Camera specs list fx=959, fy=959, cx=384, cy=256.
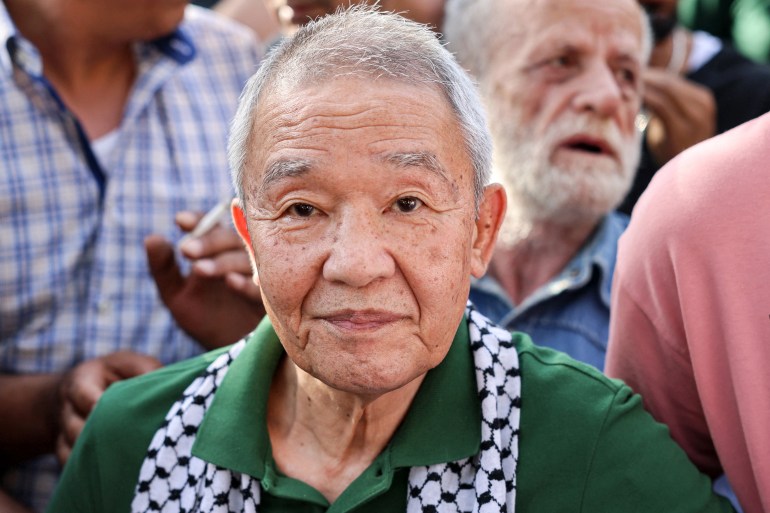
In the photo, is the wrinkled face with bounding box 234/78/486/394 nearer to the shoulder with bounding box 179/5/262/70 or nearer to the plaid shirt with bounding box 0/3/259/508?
the plaid shirt with bounding box 0/3/259/508

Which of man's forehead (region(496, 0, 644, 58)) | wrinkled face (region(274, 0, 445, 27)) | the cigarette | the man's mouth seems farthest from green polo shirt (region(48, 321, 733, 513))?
wrinkled face (region(274, 0, 445, 27))

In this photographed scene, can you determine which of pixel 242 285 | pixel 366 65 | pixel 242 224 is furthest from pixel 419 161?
pixel 242 285

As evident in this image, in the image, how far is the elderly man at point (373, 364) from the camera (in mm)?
1718

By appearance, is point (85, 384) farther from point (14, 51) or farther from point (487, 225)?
point (487, 225)

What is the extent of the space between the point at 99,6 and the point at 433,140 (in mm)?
1746

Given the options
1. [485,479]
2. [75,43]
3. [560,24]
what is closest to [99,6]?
[75,43]

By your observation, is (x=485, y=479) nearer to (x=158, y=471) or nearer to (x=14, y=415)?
(x=158, y=471)

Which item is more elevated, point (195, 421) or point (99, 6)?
point (99, 6)

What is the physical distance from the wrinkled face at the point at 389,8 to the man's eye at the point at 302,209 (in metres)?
1.90

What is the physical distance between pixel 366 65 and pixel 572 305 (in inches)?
57.4

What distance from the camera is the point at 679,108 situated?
3633 mm

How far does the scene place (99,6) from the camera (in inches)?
120

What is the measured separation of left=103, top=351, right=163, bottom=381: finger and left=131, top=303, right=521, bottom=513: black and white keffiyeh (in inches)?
22.6

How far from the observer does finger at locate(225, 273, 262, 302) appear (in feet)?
8.80
